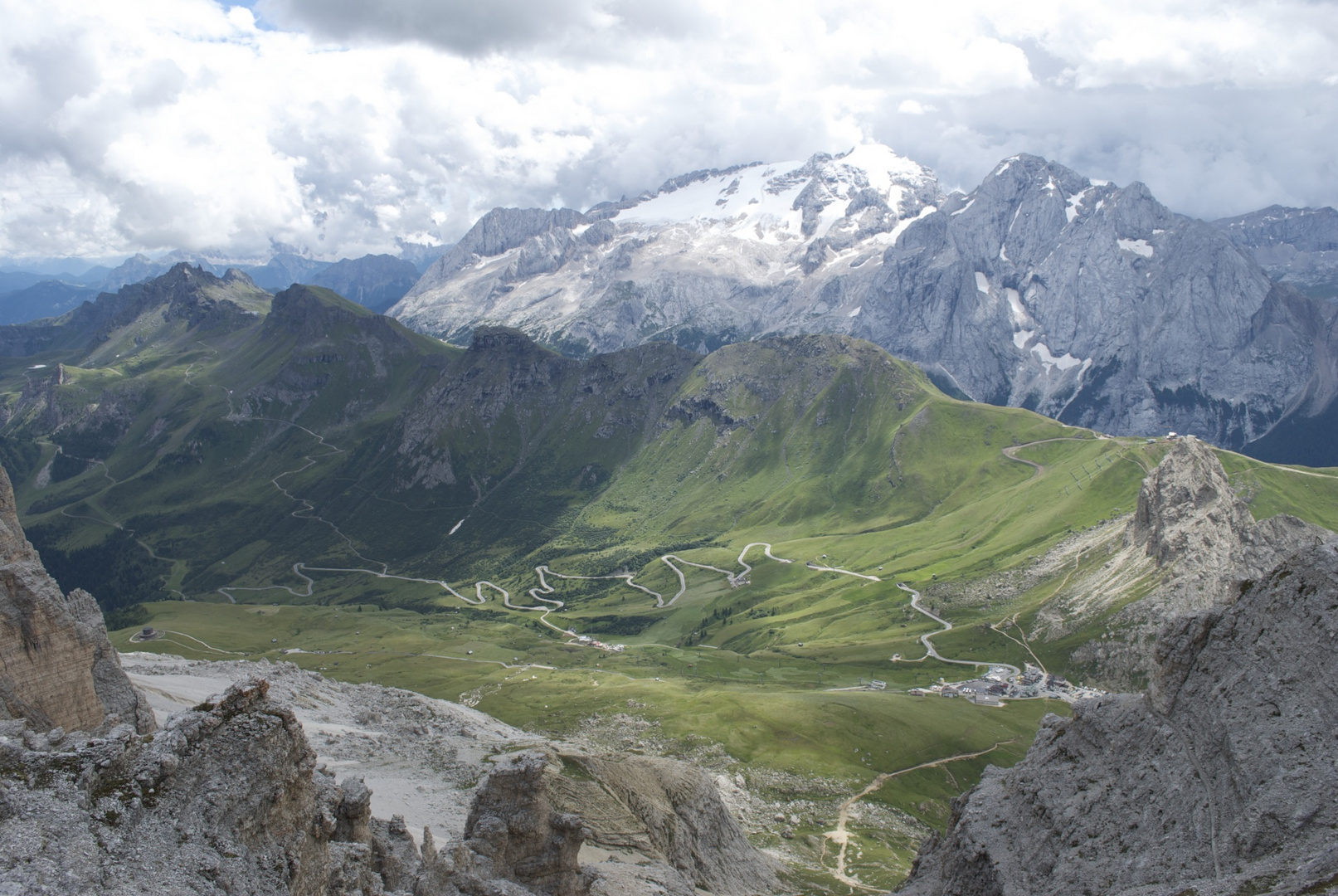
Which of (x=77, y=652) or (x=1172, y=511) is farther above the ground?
(x=77, y=652)

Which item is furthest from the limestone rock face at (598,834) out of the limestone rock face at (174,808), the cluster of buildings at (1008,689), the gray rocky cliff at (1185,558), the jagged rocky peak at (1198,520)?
the jagged rocky peak at (1198,520)

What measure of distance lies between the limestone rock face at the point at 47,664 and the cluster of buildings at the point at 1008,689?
149 meters

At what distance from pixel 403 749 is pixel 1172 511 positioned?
607 feet

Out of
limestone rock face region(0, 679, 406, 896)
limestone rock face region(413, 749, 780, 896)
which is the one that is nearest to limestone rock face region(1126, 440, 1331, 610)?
limestone rock face region(413, 749, 780, 896)

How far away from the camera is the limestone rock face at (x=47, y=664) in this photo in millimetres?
60156

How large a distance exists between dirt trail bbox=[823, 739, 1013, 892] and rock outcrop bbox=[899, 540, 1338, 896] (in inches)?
1237

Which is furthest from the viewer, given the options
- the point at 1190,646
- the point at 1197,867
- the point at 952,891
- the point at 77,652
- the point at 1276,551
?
the point at 1276,551

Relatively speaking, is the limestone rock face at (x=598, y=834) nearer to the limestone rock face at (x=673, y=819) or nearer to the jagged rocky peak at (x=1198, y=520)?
the limestone rock face at (x=673, y=819)

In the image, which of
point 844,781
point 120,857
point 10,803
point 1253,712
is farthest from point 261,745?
point 844,781

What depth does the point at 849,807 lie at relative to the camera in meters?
116

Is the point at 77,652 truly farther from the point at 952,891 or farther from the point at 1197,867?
the point at 1197,867

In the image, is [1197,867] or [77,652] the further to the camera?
[77,652]

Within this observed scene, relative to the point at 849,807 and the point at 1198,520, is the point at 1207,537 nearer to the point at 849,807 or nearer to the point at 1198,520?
the point at 1198,520

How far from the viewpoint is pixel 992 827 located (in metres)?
56.0
